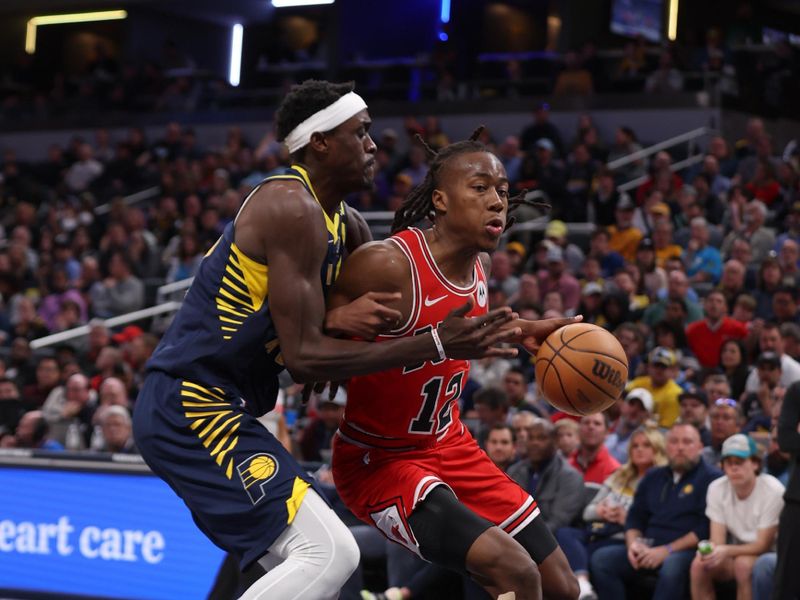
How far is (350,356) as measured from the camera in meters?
4.20

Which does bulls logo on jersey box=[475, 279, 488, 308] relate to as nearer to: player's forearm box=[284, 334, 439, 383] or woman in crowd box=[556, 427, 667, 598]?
player's forearm box=[284, 334, 439, 383]

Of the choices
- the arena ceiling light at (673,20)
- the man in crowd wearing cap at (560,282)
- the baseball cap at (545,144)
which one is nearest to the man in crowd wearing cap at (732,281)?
the man in crowd wearing cap at (560,282)

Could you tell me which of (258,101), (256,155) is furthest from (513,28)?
(256,155)

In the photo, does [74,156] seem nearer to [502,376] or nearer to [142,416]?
[502,376]

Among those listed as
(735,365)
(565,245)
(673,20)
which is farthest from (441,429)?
A: (673,20)

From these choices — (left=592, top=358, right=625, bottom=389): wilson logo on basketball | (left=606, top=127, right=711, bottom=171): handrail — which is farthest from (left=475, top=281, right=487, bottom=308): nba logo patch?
(left=606, top=127, right=711, bottom=171): handrail

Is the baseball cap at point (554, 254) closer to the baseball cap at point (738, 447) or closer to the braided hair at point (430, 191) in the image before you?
the baseball cap at point (738, 447)

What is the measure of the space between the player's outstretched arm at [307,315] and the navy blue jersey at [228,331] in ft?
0.32

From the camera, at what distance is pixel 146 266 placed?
622 inches

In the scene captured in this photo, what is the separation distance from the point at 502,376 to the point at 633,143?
20.1 feet

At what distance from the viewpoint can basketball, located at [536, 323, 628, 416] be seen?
475 centimetres

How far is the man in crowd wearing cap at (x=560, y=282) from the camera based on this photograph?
11781 millimetres

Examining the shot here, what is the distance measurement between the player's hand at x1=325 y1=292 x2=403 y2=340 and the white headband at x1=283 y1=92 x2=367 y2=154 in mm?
630

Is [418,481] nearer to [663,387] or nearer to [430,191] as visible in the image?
[430,191]
